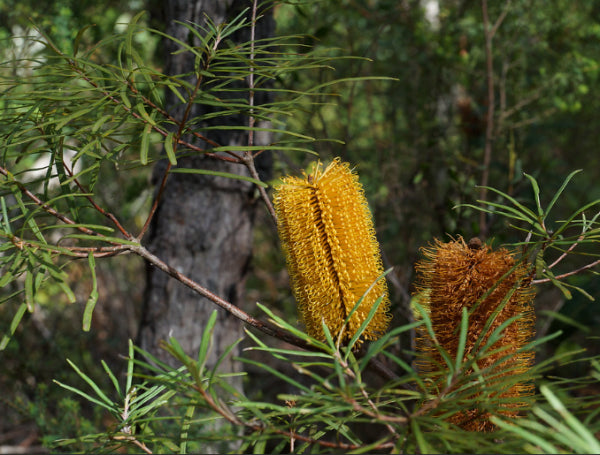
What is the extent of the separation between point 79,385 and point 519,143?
2.29m

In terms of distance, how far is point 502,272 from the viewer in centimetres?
64

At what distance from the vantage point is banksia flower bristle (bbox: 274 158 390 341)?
68 cm

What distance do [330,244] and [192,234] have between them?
31.3 inches

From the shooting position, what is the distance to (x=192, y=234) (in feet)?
4.56

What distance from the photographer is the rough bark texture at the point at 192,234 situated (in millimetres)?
1372

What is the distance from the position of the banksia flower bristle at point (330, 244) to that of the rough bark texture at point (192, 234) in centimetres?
70

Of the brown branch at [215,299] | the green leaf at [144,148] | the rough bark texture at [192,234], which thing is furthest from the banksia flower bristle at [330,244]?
the rough bark texture at [192,234]

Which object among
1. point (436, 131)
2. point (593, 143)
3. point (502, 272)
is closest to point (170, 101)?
point (502, 272)

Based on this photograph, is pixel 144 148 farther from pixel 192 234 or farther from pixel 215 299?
pixel 192 234

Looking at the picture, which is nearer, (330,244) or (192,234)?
(330,244)

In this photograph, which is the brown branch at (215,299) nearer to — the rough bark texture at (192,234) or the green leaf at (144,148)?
the green leaf at (144,148)

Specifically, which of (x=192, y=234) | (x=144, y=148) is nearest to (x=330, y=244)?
(x=144, y=148)

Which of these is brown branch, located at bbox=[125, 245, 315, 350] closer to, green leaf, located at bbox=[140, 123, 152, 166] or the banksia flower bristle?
the banksia flower bristle

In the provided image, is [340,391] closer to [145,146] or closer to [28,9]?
[145,146]
